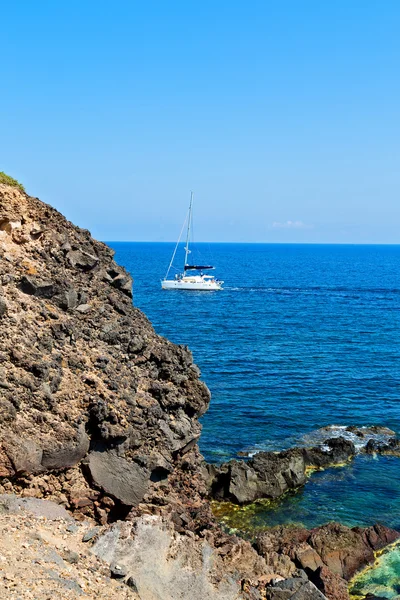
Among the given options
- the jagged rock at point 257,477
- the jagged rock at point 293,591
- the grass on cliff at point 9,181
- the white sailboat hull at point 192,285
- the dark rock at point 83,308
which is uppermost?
the grass on cliff at point 9,181

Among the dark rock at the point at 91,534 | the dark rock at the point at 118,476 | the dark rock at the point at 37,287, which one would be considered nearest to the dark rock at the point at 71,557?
the dark rock at the point at 91,534

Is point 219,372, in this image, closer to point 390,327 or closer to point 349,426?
point 349,426

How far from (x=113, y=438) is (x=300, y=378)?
34929 mm

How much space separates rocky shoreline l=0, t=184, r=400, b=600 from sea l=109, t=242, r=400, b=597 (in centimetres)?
518

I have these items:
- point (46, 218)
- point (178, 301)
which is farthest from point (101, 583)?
point (178, 301)

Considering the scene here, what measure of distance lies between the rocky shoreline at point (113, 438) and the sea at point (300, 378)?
204 inches

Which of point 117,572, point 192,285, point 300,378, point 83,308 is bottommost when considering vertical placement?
point 300,378

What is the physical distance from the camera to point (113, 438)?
2092 cm

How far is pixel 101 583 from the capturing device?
16062 mm

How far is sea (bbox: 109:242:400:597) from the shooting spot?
3326 cm

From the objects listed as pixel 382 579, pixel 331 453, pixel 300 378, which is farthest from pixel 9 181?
pixel 300 378

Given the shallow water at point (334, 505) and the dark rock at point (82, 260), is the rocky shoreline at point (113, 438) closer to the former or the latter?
the dark rock at point (82, 260)

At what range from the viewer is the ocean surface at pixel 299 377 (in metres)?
33.4

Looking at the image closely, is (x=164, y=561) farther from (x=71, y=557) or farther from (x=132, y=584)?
(x=71, y=557)
